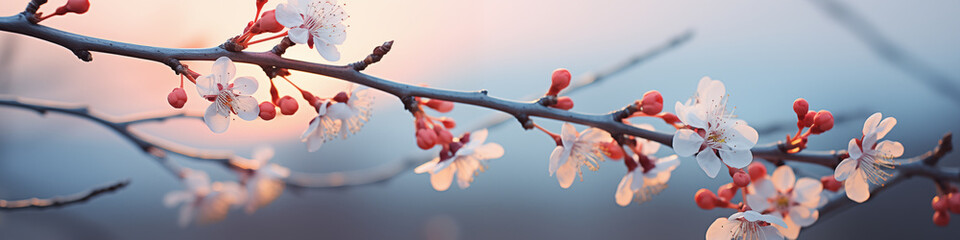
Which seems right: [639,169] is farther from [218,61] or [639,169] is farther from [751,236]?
[218,61]

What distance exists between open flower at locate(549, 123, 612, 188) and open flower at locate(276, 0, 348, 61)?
0.31m

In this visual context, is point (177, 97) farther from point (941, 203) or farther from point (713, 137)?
point (941, 203)

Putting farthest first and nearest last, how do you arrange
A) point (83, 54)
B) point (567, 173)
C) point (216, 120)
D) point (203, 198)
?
point (203, 198) → point (567, 173) → point (216, 120) → point (83, 54)

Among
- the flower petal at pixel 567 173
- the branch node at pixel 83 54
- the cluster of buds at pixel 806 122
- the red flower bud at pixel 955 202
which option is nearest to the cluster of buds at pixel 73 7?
the branch node at pixel 83 54

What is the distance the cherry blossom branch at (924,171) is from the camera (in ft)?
2.52

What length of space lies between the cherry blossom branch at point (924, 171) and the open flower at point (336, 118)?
0.75 m

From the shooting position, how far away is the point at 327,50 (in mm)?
625

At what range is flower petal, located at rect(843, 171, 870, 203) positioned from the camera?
0.67 metres

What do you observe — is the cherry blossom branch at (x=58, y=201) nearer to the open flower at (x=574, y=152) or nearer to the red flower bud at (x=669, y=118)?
the open flower at (x=574, y=152)

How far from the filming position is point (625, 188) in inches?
31.6

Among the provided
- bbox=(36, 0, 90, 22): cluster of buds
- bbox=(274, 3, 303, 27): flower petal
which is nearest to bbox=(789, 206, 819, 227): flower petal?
bbox=(274, 3, 303, 27): flower petal

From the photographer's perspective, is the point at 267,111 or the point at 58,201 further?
the point at 58,201

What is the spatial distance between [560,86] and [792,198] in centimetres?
46

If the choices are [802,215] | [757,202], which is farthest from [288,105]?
[802,215]
